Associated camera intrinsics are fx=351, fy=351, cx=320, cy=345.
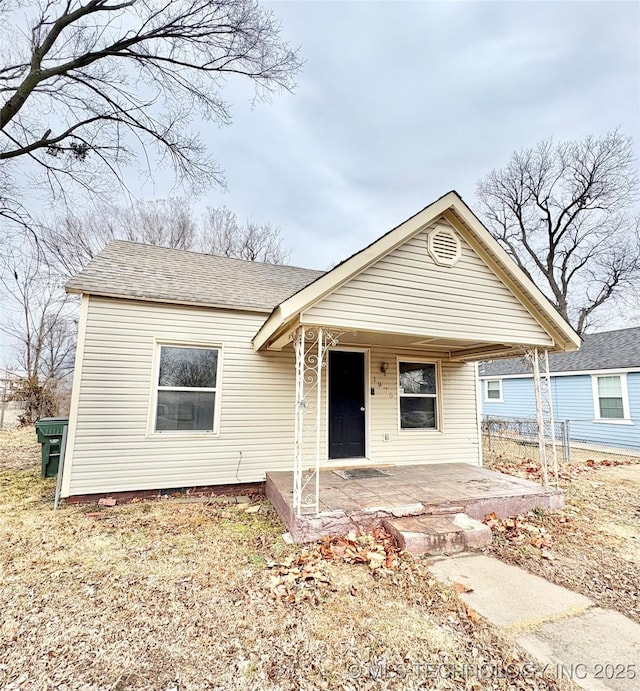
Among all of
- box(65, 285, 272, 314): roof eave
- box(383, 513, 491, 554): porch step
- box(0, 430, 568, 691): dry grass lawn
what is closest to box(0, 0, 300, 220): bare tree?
box(65, 285, 272, 314): roof eave

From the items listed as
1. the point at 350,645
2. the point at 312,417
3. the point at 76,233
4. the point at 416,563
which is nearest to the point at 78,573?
the point at 350,645

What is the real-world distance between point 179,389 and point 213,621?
12.9 feet

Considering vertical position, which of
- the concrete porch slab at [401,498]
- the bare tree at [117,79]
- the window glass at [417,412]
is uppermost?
the bare tree at [117,79]

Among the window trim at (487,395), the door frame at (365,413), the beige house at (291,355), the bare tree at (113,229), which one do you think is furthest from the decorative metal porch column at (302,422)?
the window trim at (487,395)

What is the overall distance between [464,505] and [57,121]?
503 inches

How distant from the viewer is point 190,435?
5957 mm

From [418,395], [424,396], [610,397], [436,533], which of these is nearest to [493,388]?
[610,397]

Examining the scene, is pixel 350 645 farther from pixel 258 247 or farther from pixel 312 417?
→ pixel 258 247

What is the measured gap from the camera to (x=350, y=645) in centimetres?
242

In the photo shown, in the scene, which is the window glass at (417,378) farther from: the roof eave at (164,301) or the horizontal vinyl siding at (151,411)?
the roof eave at (164,301)

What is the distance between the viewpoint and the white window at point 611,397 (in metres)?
12.2

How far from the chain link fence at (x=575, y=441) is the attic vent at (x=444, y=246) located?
7.37 metres

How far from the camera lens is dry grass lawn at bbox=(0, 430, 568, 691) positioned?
85.1 inches

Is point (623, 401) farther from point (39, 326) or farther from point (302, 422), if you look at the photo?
point (39, 326)
